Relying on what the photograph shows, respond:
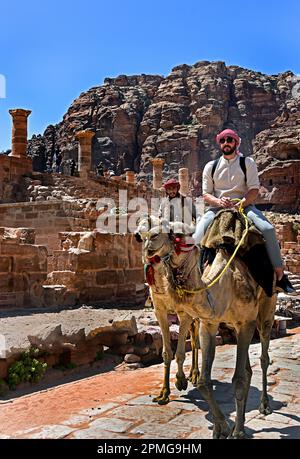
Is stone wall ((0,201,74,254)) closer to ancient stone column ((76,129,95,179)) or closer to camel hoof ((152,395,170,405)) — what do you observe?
camel hoof ((152,395,170,405))

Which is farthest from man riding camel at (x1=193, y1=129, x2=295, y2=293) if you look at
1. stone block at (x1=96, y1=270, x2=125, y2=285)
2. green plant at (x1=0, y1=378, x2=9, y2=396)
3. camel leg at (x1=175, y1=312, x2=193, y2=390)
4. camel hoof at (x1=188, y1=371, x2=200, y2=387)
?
stone block at (x1=96, y1=270, x2=125, y2=285)

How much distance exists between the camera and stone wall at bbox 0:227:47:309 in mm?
10016

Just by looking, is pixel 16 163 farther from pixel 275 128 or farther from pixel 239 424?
pixel 275 128

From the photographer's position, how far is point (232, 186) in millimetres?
5387

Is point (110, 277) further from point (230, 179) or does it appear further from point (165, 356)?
point (230, 179)

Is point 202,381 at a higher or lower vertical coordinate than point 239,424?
higher

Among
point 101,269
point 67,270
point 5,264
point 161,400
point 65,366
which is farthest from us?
point 101,269

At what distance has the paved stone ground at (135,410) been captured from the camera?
→ 464 centimetres

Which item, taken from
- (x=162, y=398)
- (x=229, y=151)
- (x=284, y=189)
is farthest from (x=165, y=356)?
(x=284, y=189)

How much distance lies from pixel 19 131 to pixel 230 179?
23.7m

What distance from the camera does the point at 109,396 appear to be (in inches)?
239

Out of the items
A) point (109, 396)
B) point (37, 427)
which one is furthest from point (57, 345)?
point (37, 427)

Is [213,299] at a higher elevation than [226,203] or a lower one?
lower

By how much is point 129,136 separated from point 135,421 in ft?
290
